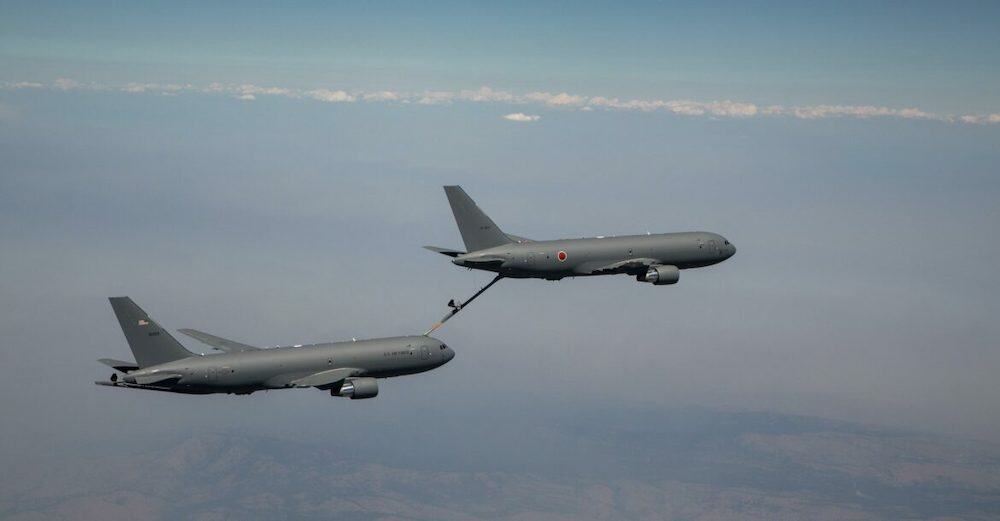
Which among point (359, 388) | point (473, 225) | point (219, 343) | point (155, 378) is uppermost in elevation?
point (473, 225)

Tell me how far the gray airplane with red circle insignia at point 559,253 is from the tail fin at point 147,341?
3854cm

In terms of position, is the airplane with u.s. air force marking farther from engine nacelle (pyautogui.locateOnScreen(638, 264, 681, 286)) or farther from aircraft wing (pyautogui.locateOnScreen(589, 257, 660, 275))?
engine nacelle (pyautogui.locateOnScreen(638, 264, 681, 286))

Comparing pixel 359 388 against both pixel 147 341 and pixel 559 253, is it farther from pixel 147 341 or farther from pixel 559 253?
pixel 559 253

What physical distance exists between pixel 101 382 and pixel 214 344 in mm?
18137

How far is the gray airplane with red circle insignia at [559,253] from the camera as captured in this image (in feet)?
519

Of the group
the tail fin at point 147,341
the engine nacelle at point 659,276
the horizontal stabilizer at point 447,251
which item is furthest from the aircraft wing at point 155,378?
the engine nacelle at point 659,276

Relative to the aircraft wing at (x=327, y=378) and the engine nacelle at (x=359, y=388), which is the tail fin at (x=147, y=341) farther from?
the engine nacelle at (x=359, y=388)

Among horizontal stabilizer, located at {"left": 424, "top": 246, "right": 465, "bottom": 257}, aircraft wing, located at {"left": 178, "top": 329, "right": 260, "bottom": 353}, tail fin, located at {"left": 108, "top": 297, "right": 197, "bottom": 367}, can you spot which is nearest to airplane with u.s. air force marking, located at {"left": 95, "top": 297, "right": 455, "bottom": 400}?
tail fin, located at {"left": 108, "top": 297, "right": 197, "bottom": 367}

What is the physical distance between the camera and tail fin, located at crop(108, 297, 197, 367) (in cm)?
14025

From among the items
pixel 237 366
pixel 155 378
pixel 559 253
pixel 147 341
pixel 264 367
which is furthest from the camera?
pixel 559 253

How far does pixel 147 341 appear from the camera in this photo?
140m

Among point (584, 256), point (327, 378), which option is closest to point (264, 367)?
point (327, 378)

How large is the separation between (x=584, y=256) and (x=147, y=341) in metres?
60.6

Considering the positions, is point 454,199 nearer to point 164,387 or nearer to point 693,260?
point 693,260
